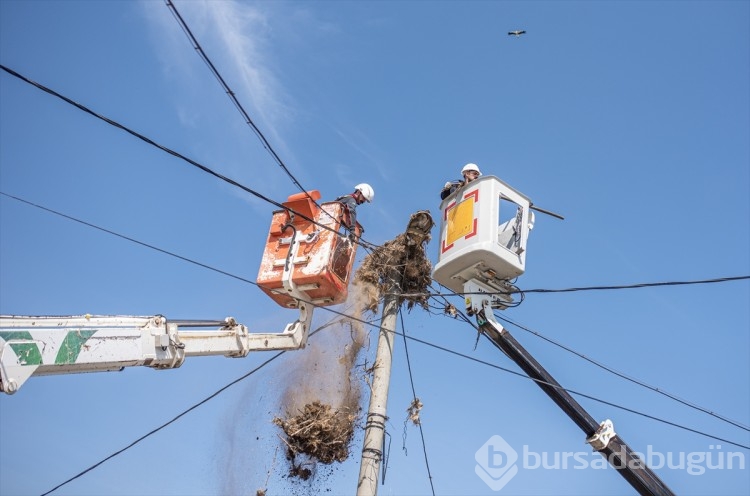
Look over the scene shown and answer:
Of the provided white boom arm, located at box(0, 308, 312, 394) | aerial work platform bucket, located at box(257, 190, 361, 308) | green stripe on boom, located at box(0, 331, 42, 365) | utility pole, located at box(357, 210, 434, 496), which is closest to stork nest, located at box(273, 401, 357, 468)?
utility pole, located at box(357, 210, 434, 496)

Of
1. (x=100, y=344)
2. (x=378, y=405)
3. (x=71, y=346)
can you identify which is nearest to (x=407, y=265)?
(x=378, y=405)

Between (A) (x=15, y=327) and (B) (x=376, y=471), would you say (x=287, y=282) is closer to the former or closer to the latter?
(B) (x=376, y=471)

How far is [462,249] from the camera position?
999 centimetres

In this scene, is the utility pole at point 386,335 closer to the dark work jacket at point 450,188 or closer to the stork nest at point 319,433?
the dark work jacket at point 450,188

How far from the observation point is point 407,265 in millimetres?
11484

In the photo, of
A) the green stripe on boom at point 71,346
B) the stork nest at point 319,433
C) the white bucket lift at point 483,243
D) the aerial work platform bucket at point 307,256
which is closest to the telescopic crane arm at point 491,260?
the white bucket lift at point 483,243

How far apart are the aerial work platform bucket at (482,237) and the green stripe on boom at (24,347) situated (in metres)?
5.50

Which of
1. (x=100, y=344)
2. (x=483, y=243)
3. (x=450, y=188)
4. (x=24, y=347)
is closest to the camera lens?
(x=24, y=347)

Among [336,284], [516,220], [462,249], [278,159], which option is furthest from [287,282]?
[516,220]

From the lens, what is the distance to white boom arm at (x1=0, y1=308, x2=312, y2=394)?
262 inches

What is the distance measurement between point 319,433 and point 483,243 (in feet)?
12.8

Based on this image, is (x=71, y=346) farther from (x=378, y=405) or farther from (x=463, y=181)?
(x=463, y=181)

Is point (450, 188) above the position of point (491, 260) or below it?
above

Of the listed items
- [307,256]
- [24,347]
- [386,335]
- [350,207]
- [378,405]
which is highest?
[350,207]
